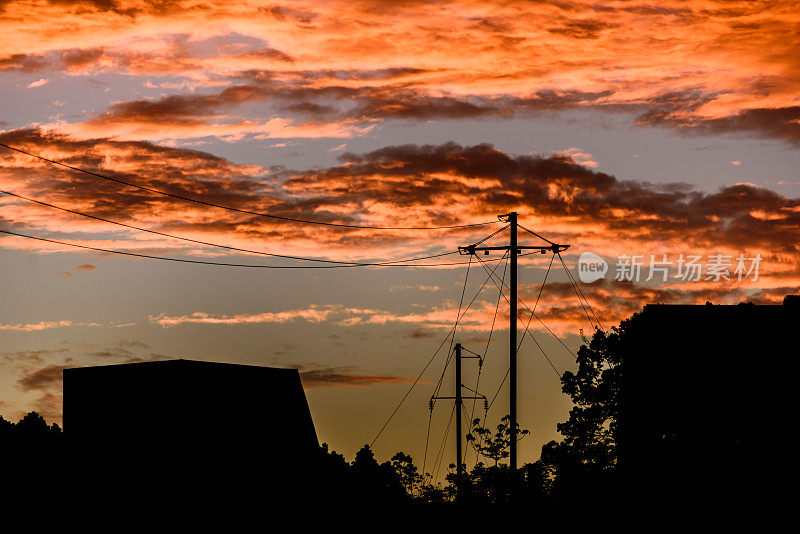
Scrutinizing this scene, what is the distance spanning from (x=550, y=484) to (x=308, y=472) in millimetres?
20352

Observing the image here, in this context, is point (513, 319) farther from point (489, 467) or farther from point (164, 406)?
point (489, 467)

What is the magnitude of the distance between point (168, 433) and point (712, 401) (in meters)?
25.6

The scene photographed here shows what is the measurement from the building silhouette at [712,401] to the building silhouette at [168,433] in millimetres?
18379

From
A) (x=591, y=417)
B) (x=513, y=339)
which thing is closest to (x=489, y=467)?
(x=591, y=417)

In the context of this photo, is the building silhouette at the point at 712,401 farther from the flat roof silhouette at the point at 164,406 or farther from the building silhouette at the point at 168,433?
the flat roof silhouette at the point at 164,406

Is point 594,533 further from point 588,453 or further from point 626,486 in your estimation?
point 588,453

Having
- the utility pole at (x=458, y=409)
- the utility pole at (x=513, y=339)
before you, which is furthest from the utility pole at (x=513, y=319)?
the utility pole at (x=458, y=409)

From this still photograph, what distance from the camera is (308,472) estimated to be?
146ft

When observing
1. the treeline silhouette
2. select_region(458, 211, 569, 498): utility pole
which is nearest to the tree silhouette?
the treeline silhouette

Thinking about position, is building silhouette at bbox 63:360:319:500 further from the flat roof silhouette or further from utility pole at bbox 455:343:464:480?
utility pole at bbox 455:343:464:480

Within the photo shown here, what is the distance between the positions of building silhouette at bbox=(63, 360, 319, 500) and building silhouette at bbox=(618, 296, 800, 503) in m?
18.4

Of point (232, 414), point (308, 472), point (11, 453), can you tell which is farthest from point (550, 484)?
point (11, 453)

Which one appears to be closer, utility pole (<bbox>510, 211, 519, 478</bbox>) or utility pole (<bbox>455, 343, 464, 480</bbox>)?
utility pole (<bbox>510, 211, 519, 478</bbox>)

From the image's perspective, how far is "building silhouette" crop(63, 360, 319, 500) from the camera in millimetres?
38250
